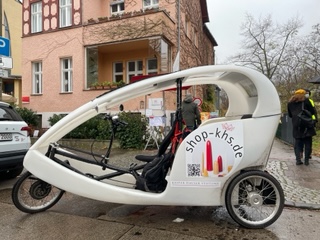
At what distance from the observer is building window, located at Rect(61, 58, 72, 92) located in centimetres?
1559

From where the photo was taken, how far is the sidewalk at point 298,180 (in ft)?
14.9

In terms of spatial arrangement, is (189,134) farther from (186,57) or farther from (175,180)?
(186,57)

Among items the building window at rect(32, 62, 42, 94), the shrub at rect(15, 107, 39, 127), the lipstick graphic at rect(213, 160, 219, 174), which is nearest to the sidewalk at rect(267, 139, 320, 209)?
the lipstick graphic at rect(213, 160, 219, 174)

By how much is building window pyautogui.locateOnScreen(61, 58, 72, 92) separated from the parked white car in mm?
10111

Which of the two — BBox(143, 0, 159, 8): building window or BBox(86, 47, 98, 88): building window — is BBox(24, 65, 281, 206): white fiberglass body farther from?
BBox(143, 0, 159, 8): building window

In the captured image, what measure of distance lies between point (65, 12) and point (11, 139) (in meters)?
12.0

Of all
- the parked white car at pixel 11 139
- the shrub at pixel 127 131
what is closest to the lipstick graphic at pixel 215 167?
the parked white car at pixel 11 139

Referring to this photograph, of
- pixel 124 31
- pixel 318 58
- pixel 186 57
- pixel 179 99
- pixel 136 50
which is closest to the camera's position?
pixel 179 99

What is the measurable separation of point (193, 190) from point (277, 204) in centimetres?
105

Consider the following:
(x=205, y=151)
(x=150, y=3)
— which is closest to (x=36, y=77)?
(x=150, y=3)

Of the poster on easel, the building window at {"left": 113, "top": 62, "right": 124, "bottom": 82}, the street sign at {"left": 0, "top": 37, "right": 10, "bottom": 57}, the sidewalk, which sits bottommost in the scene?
the sidewalk

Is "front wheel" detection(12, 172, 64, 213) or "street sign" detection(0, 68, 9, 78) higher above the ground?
"street sign" detection(0, 68, 9, 78)

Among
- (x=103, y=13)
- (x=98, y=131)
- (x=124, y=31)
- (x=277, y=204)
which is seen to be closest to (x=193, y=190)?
(x=277, y=204)

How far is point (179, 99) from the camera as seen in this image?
3936 millimetres
